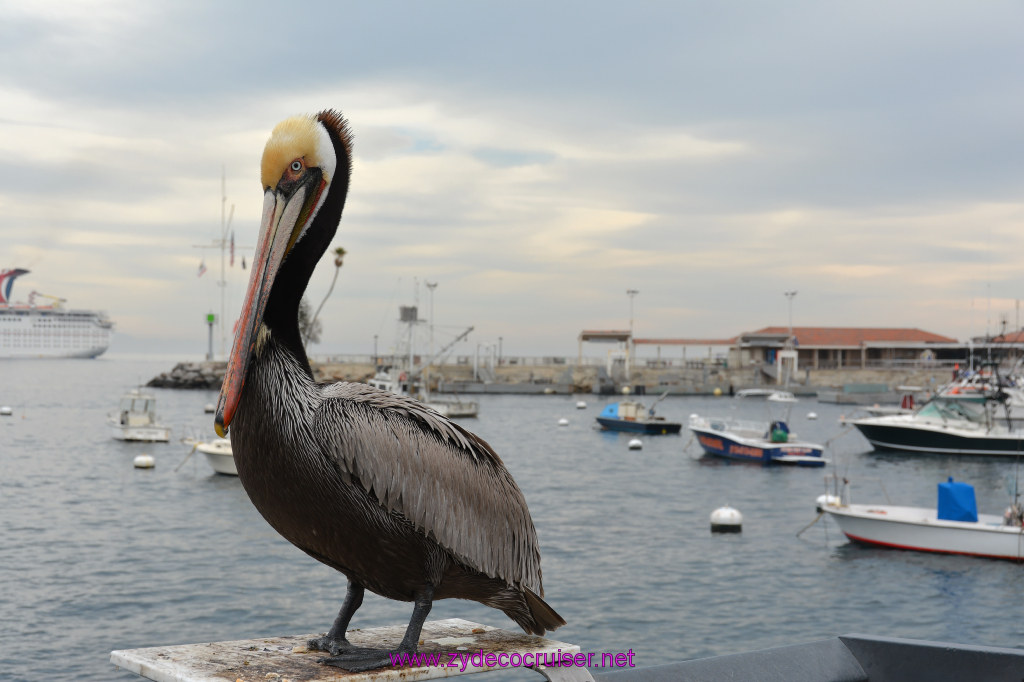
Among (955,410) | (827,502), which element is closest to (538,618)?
(827,502)

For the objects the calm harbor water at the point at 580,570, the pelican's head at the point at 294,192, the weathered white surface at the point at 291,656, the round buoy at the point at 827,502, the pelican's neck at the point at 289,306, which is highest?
the pelican's head at the point at 294,192

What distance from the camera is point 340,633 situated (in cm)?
375

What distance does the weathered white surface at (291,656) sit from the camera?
130 inches

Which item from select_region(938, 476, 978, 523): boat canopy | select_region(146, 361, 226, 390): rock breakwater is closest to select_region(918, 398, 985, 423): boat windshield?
select_region(938, 476, 978, 523): boat canopy

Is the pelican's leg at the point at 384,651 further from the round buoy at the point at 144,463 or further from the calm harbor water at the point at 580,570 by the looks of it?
the round buoy at the point at 144,463

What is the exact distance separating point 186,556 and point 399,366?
69.4 metres

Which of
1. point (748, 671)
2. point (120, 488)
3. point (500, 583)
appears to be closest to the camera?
point (500, 583)

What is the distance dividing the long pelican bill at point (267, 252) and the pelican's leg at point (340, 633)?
2.85 ft

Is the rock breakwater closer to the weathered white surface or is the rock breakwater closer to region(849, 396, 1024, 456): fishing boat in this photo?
region(849, 396, 1024, 456): fishing boat

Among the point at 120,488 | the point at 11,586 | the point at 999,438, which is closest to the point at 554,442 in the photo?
the point at 999,438

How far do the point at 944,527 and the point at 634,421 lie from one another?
136 feet

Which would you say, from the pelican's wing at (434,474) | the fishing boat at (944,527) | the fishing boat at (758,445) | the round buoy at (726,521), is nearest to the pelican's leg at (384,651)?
the pelican's wing at (434,474)

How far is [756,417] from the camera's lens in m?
91.5

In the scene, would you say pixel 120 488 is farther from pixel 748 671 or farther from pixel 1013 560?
pixel 748 671
